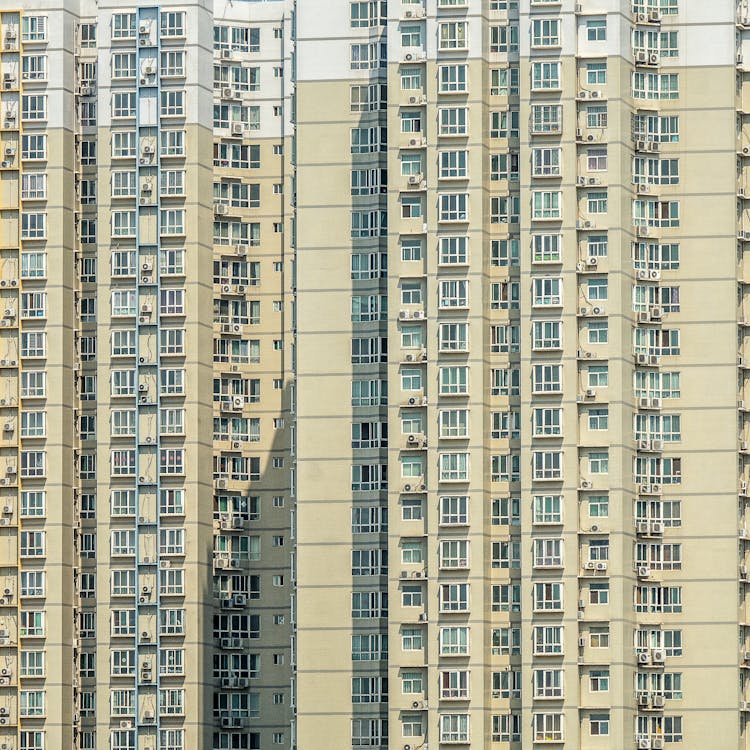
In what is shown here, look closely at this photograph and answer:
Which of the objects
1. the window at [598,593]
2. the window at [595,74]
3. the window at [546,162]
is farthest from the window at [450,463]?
the window at [595,74]

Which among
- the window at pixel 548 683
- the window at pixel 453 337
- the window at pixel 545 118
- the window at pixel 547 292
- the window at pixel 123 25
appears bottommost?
the window at pixel 548 683

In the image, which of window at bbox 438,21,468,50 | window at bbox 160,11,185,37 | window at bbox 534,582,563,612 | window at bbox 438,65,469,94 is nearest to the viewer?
window at bbox 534,582,563,612

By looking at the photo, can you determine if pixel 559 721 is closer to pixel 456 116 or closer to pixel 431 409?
pixel 431 409

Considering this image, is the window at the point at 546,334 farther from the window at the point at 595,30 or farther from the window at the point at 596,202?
the window at the point at 595,30

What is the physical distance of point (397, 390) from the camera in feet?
384

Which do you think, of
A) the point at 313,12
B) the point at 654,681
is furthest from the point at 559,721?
the point at 313,12

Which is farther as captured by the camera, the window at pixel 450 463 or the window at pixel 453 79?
the window at pixel 453 79

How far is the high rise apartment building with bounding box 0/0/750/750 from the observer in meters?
116

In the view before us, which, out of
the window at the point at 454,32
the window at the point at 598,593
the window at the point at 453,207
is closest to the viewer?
the window at the point at 598,593

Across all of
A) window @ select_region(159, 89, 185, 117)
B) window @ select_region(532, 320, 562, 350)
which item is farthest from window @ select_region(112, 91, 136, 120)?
window @ select_region(532, 320, 562, 350)

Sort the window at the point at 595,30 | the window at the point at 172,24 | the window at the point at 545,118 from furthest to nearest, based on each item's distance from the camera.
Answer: the window at the point at 172,24 < the window at the point at 595,30 < the window at the point at 545,118

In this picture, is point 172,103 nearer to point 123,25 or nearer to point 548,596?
point 123,25

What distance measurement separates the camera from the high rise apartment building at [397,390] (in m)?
116

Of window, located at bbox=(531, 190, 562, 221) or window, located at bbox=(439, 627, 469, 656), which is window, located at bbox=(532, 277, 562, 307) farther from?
window, located at bbox=(439, 627, 469, 656)
